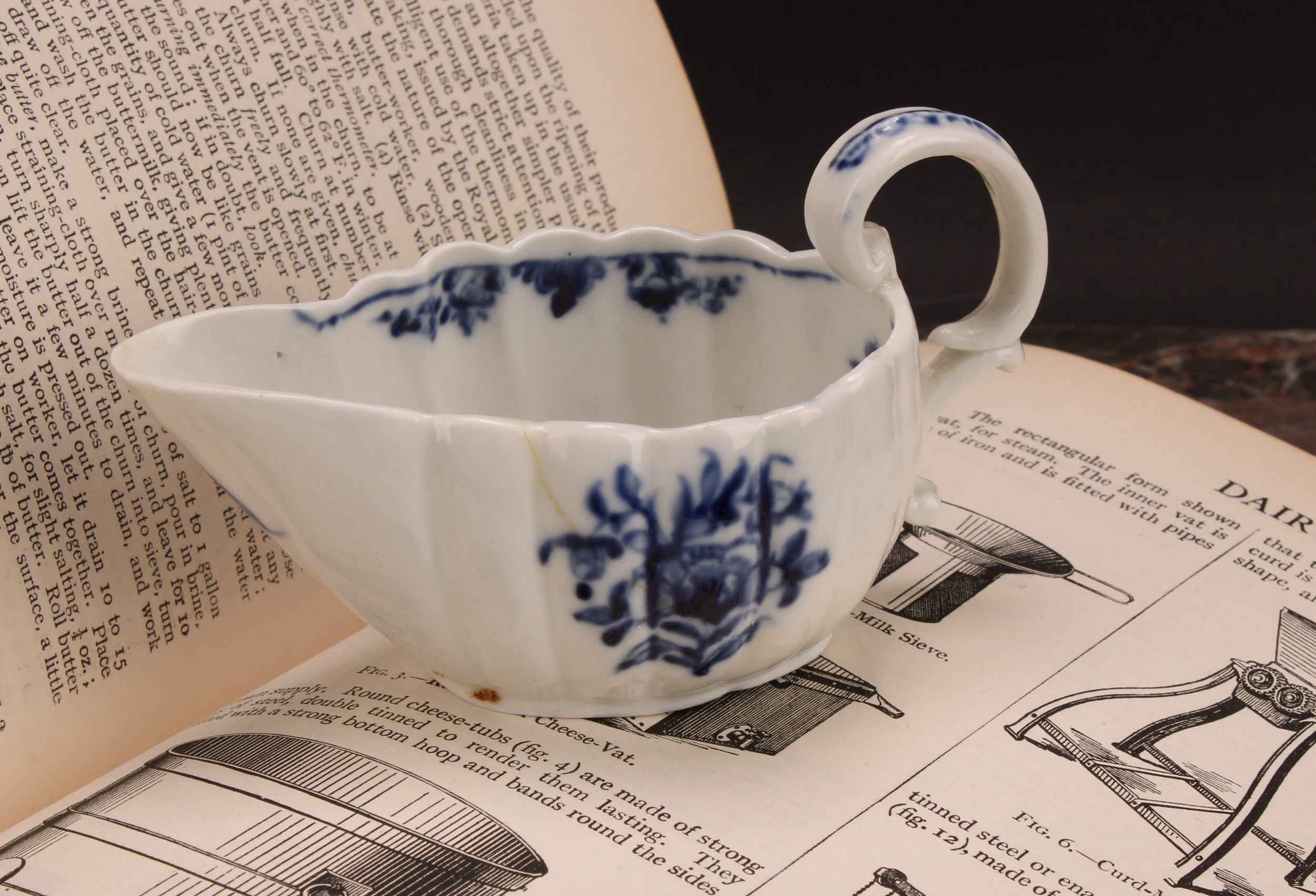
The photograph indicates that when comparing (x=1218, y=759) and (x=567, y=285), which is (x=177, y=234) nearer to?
(x=567, y=285)

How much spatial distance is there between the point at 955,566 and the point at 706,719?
0.19 metres

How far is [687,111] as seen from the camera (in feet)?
2.87

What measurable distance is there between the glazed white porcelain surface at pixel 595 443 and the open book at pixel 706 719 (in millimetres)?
45

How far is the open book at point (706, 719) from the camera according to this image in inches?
19.3

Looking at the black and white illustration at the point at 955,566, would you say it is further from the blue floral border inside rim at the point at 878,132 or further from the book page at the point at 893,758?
the blue floral border inside rim at the point at 878,132

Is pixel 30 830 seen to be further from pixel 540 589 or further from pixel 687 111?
pixel 687 111

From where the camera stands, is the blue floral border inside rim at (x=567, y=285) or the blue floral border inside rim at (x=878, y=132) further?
the blue floral border inside rim at (x=567, y=285)

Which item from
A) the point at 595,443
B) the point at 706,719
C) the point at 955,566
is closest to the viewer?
the point at 595,443

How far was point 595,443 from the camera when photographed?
447 millimetres

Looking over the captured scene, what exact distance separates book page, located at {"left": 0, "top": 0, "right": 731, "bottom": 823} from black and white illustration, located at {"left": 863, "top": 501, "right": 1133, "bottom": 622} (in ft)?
1.04

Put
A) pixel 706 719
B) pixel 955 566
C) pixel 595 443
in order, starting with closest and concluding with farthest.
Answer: pixel 595 443 → pixel 706 719 → pixel 955 566

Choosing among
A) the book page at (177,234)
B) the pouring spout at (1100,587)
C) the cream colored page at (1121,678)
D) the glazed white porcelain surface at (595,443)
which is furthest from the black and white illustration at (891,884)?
the book page at (177,234)

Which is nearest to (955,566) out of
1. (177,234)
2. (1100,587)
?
(1100,587)

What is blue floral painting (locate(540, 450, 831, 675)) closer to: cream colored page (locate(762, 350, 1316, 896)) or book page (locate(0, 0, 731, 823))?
cream colored page (locate(762, 350, 1316, 896))
